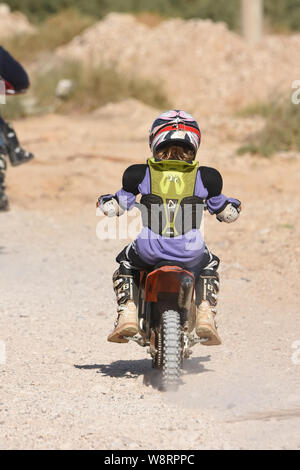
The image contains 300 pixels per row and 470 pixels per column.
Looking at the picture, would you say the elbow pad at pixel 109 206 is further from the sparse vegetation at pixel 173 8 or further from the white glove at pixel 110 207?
the sparse vegetation at pixel 173 8

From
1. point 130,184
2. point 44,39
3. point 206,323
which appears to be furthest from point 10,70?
point 44,39

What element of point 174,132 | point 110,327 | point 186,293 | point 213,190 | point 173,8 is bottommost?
point 110,327

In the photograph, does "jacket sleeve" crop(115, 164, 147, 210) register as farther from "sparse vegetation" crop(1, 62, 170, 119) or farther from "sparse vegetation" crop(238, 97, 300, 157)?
"sparse vegetation" crop(1, 62, 170, 119)

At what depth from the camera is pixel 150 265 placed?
4820 millimetres

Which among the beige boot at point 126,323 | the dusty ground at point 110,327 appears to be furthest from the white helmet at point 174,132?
the dusty ground at point 110,327

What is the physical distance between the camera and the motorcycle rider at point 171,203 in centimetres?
474

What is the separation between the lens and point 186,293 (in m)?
4.58

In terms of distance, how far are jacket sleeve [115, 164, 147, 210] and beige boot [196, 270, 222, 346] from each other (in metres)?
0.58

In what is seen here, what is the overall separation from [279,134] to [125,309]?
918cm

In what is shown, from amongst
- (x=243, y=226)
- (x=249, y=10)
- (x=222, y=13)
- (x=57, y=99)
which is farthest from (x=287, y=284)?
(x=222, y=13)

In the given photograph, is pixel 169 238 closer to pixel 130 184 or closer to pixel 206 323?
pixel 130 184
